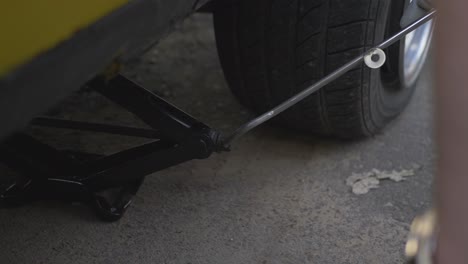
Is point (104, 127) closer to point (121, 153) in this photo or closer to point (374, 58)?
point (121, 153)

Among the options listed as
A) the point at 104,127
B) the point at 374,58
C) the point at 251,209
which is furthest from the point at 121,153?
the point at 374,58

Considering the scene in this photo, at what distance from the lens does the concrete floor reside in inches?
86.5

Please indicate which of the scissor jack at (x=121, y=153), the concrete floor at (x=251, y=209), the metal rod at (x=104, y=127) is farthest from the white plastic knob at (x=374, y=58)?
the metal rod at (x=104, y=127)

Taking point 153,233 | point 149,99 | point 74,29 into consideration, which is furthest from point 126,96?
Result: point 74,29

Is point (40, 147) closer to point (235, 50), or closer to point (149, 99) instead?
point (149, 99)

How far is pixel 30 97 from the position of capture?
1.19 m

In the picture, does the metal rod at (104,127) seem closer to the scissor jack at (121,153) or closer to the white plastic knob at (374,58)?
the scissor jack at (121,153)

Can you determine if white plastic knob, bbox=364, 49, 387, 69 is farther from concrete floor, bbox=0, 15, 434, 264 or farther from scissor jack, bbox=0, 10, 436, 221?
concrete floor, bbox=0, 15, 434, 264

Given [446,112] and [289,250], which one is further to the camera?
[289,250]

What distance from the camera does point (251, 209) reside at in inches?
94.5

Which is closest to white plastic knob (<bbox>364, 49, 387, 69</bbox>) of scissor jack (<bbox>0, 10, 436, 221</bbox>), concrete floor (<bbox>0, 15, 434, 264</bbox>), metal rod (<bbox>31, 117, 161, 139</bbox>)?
scissor jack (<bbox>0, 10, 436, 221</bbox>)

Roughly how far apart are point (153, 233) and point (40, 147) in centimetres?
46

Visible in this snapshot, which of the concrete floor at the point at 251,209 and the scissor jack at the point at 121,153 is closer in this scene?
the scissor jack at the point at 121,153

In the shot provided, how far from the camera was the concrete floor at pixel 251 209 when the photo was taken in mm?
2197
